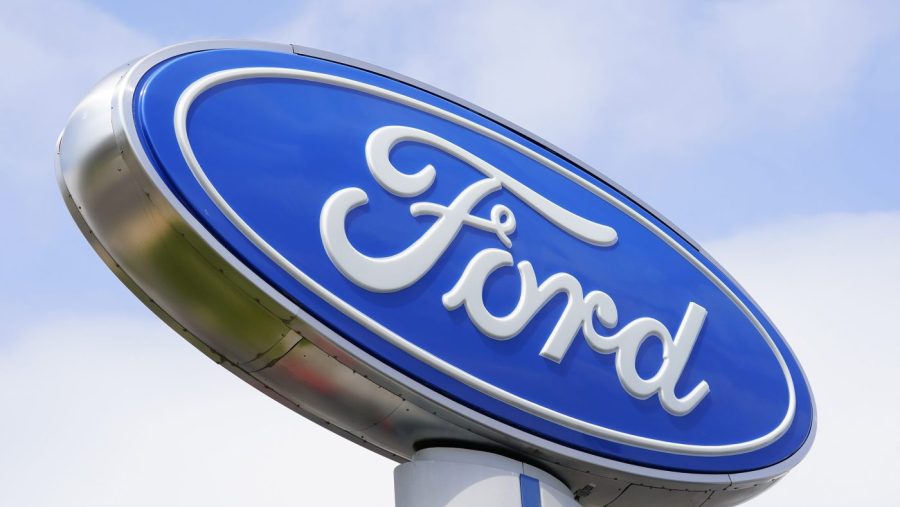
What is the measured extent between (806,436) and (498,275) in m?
2.78

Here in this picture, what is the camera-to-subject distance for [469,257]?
732cm

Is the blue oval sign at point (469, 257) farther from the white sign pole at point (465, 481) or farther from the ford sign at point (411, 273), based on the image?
the white sign pole at point (465, 481)

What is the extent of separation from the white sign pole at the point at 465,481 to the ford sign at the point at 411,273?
0.10 m

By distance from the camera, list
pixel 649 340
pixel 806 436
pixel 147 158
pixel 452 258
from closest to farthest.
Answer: pixel 147 158 → pixel 452 258 → pixel 649 340 → pixel 806 436

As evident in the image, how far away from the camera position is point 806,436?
8758 millimetres

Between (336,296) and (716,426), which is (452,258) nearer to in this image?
(336,296)

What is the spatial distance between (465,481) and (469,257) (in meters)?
1.28

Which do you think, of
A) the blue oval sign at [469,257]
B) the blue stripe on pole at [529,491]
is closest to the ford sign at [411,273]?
the blue oval sign at [469,257]

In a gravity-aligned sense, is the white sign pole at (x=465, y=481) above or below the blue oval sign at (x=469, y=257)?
below

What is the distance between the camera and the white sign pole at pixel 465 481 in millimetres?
6969

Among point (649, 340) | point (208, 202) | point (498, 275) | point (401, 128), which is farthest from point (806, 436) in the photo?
point (208, 202)

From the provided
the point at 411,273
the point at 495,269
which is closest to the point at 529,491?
the point at 495,269

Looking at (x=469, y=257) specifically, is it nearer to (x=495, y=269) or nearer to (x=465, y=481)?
(x=495, y=269)

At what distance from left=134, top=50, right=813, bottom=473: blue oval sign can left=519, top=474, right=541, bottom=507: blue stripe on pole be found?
0.27m
